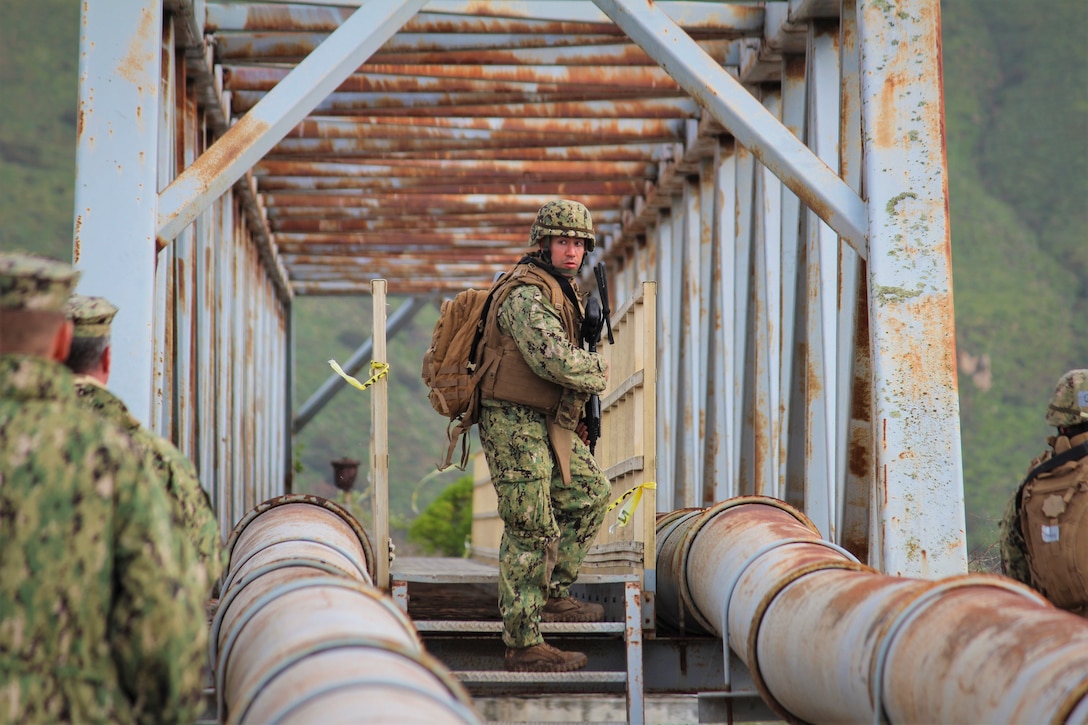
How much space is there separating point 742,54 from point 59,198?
45.3 m

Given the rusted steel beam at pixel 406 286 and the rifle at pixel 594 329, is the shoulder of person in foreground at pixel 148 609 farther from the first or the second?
the rusted steel beam at pixel 406 286

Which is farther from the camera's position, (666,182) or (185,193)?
(666,182)

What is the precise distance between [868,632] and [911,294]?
217 cm

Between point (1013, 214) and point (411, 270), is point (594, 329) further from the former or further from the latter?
point (1013, 214)

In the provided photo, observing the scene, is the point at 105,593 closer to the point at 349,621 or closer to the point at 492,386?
the point at 349,621

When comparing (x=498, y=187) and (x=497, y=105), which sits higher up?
(x=498, y=187)

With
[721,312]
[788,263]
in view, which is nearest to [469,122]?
[721,312]

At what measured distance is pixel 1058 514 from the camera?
542 cm

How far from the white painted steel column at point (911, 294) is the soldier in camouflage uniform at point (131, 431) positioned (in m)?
3.11

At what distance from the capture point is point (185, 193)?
5.79 meters

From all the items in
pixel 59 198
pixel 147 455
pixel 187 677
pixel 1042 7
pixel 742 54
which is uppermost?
pixel 1042 7

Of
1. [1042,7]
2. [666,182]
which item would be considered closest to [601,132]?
[666,182]

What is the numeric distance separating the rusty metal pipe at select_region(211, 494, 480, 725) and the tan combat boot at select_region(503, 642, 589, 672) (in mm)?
840

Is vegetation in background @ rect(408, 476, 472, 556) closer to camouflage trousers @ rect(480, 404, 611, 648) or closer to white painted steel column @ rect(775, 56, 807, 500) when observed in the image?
white painted steel column @ rect(775, 56, 807, 500)
